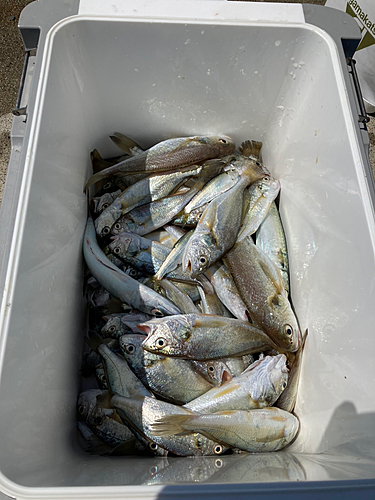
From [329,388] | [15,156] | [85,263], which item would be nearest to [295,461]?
[329,388]

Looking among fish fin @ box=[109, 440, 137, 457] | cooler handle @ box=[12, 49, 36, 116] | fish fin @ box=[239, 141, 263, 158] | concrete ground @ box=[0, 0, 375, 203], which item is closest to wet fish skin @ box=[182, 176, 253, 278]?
fish fin @ box=[239, 141, 263, 158]

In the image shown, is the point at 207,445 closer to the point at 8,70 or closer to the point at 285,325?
the point at 285,325

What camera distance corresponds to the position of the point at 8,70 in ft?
7.98

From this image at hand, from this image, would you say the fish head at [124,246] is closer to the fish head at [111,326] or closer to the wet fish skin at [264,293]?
the fish head at [111,326]

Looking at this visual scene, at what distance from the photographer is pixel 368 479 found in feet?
2.48

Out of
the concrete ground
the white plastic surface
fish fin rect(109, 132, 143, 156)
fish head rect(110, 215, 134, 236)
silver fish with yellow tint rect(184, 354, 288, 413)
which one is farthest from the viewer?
the concrete ground

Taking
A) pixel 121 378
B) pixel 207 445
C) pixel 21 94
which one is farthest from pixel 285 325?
pixel 21 94

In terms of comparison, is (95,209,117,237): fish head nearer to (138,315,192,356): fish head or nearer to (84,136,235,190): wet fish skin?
(84,136,235,190): wet fish skin

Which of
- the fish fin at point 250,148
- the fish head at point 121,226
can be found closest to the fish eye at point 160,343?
the fish head at point 121,226

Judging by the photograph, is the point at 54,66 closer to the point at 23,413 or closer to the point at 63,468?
the point at 23,413

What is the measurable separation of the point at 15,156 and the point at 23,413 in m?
0.76

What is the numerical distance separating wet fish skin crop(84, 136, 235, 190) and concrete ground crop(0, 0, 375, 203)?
101cm

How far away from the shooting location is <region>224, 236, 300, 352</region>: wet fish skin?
4.34 feet

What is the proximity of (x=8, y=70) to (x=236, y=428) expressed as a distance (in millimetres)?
2660
